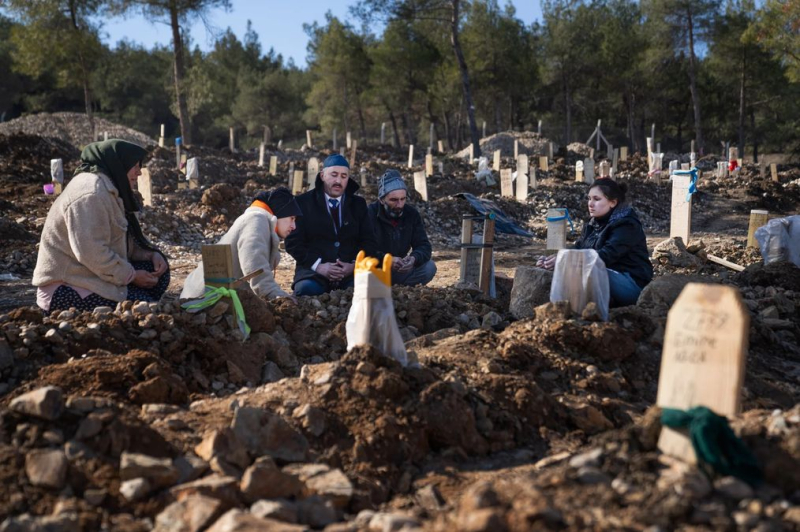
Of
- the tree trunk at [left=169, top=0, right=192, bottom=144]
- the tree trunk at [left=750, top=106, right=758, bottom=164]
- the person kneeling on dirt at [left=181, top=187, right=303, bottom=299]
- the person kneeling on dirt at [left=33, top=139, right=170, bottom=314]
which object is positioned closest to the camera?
the person kneeling on dirt at [left=33, top=139, right=170, bottom=314]

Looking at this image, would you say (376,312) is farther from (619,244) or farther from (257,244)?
(619,244)

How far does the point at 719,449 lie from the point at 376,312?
5.79 ft

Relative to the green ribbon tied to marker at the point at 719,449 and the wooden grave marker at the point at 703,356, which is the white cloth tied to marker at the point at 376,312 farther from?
the green ribbon tied to marker at the point at 719,449

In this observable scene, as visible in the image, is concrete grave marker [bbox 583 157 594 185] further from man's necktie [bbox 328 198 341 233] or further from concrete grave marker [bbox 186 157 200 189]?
man's necktie [bbox 328 198 341 233]

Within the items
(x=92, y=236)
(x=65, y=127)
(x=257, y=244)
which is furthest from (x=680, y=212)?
(x=65, y=127)

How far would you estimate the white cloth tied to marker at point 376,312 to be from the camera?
12.5ft

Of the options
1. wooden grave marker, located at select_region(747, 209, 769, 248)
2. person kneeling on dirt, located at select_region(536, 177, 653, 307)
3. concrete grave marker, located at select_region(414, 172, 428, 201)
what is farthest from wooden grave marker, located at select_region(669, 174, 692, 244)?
concrete grave marker, located at select_region(414, 172, 428, 201)

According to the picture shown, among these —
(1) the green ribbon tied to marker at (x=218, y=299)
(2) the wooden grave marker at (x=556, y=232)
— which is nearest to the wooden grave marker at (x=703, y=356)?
(1) the green ribbon tied to marker at (x=218, y=299)

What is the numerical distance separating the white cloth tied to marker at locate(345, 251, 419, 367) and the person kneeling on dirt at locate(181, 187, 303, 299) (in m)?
1.98

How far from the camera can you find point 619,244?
6.19 metres

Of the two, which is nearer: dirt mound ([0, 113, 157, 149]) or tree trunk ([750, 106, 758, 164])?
dirt mound ([0, 113, 157, 149])

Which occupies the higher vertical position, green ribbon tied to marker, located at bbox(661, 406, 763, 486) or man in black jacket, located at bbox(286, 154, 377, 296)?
man in black jacket, located at bbox(286, 154, 377, 296)

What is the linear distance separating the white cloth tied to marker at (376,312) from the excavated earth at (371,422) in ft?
0.42

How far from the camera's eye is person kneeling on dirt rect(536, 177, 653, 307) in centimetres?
611
